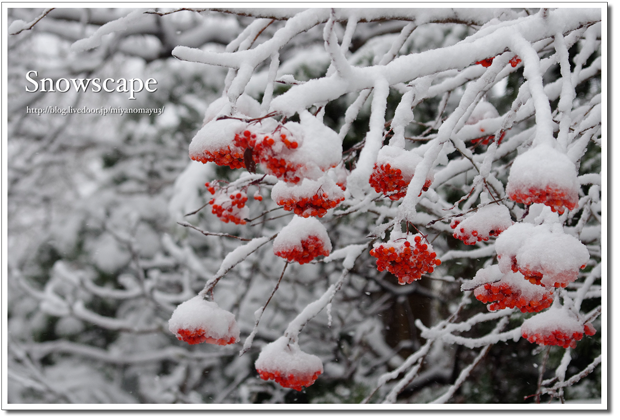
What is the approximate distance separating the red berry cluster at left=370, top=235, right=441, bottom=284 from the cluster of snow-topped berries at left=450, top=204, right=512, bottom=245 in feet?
0.53

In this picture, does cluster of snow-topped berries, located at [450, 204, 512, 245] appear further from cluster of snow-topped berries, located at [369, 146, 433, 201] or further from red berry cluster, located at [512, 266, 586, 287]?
red berry cluster, located at [512, 266, 586, 287]

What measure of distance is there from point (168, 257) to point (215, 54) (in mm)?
3973

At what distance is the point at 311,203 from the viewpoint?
3.56ft

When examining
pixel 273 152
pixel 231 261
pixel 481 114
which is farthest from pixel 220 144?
pixel 481 114

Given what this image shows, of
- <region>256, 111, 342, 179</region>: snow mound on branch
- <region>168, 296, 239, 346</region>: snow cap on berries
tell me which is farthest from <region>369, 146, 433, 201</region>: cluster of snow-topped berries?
<region>168, 296, 239, 346</region>: snow cap on berries

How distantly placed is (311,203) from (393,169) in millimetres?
211

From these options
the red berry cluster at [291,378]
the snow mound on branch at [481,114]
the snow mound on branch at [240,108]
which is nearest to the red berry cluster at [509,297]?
the red berry cluster at [291,378]

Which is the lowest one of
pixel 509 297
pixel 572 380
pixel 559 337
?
pixel 572 380

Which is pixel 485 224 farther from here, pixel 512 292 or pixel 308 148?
pixel 308 148

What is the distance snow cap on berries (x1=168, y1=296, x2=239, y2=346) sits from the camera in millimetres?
1422
